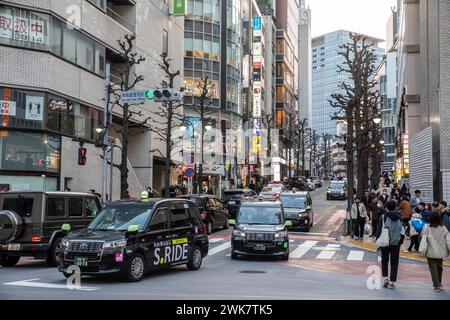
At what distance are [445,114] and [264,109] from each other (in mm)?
68455

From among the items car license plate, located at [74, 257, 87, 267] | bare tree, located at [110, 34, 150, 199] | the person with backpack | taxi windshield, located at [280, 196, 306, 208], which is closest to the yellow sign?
car license plate, located at [74, 257, 87, 267]

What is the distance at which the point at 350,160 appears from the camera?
29438 mm

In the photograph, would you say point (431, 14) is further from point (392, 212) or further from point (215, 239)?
point (392, 212)

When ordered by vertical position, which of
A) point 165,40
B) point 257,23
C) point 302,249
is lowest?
point 302,249

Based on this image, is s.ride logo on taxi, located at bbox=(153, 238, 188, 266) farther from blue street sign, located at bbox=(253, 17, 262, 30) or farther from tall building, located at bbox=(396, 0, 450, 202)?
blue street sign, located at bbox=(253, 17, 262, 30)

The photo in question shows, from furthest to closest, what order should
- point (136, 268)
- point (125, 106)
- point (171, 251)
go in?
point (125, 106)
point (171, 251)
point (136, 268)

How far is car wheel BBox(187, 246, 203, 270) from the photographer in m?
14.9

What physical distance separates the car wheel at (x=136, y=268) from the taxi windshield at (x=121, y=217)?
72 centimetres

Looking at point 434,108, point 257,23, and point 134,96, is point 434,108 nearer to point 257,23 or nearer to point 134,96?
point 134,96

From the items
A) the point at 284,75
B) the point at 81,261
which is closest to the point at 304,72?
the point at 284,75

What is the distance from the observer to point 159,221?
13.6 m

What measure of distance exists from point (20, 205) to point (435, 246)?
10.8 metres

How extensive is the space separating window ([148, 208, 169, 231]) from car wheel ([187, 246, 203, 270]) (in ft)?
4.88
